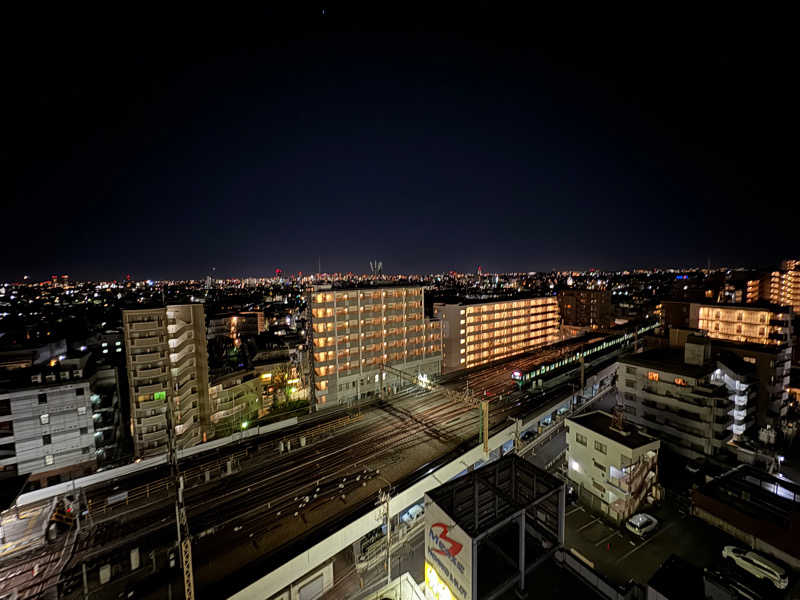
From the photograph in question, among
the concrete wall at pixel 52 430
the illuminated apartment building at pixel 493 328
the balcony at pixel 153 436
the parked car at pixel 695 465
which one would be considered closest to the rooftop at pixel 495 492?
the parked car at pixel 695 465

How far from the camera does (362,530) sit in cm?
1514

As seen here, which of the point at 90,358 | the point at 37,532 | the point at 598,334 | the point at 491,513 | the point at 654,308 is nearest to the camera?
the point at 491,513

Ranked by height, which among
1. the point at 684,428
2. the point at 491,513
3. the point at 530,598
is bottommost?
the point at 684,428

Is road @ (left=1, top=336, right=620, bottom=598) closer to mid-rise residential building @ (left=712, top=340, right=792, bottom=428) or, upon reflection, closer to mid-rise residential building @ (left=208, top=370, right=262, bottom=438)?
mid-rise residential building @ (left=208, top=370, right=262, bottom=438)

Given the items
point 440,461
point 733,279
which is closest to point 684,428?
point 440,461

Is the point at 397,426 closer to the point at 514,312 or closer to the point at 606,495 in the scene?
the point at 606,495

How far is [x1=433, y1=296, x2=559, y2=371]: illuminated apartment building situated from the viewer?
43.4 metres

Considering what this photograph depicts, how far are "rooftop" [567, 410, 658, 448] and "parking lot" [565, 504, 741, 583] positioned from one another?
4.35 meters

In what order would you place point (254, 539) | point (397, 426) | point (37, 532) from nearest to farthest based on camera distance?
point (254, 539) → point (37, 532) → point (397, 426)

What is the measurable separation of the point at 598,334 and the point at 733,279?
24.7 m

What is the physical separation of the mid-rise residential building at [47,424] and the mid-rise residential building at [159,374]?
3.19m

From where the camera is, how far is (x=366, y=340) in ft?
111

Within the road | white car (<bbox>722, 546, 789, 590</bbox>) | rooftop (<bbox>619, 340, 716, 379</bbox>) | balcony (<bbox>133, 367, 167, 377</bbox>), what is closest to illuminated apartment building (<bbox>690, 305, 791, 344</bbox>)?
rooftop (<bbox>619, 340, 716, 379</bbox>)

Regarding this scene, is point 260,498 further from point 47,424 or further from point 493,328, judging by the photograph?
point 493,328
